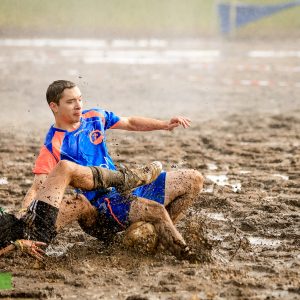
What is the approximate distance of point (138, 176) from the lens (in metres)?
6.21

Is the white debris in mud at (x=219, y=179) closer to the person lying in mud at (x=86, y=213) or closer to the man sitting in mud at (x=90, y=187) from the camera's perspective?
the man sitting in mud at (x=90, y=187)

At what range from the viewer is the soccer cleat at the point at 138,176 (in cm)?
614

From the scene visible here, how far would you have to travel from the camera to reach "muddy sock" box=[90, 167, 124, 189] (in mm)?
6012

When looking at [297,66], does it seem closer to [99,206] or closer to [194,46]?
[194,46]

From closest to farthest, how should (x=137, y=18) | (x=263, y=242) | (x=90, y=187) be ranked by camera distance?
1. (x=90, y=187)
2. (x=263, y=242)
3. (x=137, y=18)

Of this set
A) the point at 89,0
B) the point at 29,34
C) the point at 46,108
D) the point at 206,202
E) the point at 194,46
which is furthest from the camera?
the point at 89,0

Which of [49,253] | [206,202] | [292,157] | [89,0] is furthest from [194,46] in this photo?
[49,253]

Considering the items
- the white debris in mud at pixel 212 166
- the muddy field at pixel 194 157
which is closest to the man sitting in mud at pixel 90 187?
the muddy field at pixel 194 157

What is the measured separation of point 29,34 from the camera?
Result: 24.9 metres

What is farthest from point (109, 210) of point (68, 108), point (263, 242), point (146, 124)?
point (263, 242)

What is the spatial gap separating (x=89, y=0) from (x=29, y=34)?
246 inches

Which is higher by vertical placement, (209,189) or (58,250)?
(209,189)

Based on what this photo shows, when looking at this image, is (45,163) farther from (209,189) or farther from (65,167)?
(209,189)

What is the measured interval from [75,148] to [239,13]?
765 inches
